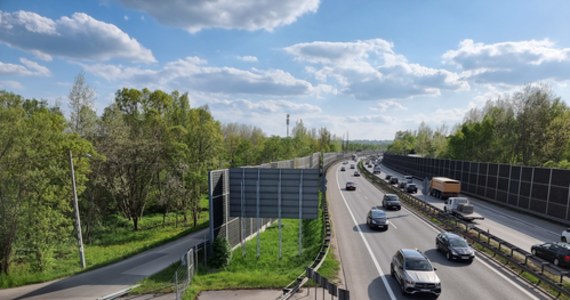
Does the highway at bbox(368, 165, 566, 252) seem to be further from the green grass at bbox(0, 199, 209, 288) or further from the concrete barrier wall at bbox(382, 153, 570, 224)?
the green grass at bbox(0, 199, 209, 288)

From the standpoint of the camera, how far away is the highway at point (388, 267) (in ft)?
46.0

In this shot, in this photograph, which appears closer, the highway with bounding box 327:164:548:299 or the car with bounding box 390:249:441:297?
the car with bounding box 390:249:441:297

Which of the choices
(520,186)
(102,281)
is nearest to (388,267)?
(102,281)

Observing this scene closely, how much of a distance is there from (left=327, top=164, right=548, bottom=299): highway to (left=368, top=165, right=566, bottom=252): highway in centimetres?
537

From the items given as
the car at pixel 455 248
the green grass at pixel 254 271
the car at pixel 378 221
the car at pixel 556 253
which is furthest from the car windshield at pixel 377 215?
the car at pixel 556 253

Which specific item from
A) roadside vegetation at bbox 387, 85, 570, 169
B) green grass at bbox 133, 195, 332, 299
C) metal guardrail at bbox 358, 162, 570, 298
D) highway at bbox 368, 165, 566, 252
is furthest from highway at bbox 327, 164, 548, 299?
roadside vegetation at bbox 387, 85, 570, 169

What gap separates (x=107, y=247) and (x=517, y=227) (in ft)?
122

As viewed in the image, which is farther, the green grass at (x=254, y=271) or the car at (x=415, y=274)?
the green grass at (x=254, y=271)

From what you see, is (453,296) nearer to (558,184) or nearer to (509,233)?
(509,233)

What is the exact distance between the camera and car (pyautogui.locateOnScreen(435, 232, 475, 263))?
1762 centimetres

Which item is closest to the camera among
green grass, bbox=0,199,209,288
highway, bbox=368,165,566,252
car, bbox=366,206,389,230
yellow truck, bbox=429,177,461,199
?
green grass, bbox=0,199,209,288

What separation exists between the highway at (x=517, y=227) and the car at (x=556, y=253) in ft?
10.3

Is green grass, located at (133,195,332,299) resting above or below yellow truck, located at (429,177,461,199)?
below

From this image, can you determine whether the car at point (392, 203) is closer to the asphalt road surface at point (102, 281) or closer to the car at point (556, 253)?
the car at point (556, 253)
